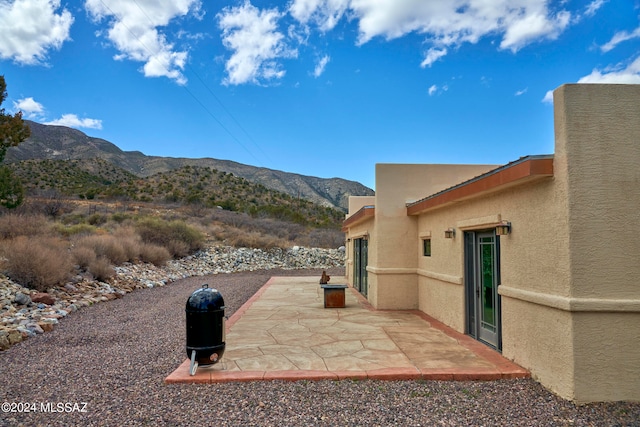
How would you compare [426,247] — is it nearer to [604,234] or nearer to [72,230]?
[604,234]

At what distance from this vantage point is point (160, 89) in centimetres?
2361

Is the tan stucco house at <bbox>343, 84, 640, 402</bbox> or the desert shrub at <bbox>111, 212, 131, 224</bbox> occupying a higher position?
the desert shrub at <bbox>111, 212, 131, 224</bbox>

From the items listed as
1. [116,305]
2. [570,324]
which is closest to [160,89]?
[116,305]

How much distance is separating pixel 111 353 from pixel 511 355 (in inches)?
244

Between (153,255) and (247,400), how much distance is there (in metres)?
17.5

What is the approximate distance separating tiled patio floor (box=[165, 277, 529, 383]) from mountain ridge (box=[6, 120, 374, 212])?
7368 centimetres

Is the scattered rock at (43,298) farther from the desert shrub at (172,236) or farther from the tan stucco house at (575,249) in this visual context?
the desert shrub at (172,236)

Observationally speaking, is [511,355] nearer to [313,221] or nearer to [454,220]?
[454,220]

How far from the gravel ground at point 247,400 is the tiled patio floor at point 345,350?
0.22m

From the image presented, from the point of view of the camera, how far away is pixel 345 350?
6.94 m

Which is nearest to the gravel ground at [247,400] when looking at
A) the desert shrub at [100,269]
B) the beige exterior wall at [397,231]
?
the beige exterior wall at [397,231]

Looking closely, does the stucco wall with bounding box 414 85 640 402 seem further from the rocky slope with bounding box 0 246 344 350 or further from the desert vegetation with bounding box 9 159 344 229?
the desert vegetation with bounding box 9 159 344 229

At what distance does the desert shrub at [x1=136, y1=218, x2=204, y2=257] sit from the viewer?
968 inches
